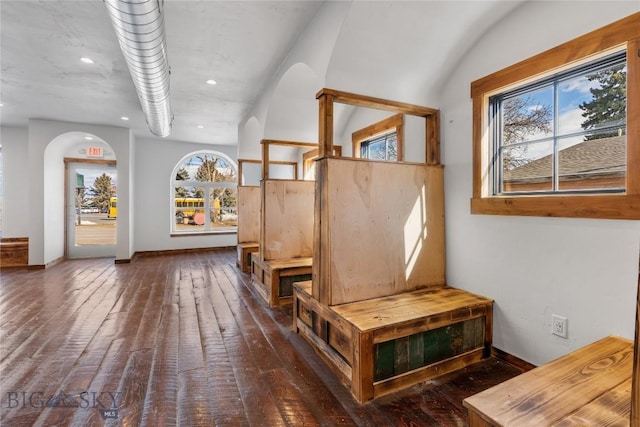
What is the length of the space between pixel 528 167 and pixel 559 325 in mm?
1110

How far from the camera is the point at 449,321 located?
2064 millimetres

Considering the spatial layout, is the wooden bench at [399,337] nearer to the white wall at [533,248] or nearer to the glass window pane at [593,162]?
the white wall at [533,248]

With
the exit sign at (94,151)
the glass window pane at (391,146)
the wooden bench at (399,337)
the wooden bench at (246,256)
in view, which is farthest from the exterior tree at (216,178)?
the wooden bench at (399,337)

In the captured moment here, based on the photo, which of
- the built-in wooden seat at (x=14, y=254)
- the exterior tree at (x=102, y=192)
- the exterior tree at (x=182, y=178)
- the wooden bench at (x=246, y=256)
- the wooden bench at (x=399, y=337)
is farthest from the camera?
the exterior tree at (x=182, y=178)

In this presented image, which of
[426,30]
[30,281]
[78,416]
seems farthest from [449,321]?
[30,281]

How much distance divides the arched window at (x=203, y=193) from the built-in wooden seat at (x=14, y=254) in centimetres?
269

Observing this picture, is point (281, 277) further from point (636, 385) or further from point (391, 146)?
point (636, 385)

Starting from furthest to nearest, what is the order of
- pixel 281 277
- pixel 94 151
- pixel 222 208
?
pixel 222 208
pixel 94 151
pixel 281 277

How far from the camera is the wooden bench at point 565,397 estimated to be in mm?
1107

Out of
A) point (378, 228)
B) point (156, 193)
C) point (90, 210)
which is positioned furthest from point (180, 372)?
point (90, 210)

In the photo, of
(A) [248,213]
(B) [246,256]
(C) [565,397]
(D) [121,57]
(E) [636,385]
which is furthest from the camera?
(A) [248,213]

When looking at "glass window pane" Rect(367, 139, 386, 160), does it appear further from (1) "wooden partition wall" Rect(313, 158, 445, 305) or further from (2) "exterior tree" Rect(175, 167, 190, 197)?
(2) "exterior tree" Rect(175, 167, 190, 197)

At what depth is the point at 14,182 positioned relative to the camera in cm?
616

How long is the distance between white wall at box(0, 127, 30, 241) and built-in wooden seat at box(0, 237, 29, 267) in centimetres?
66
